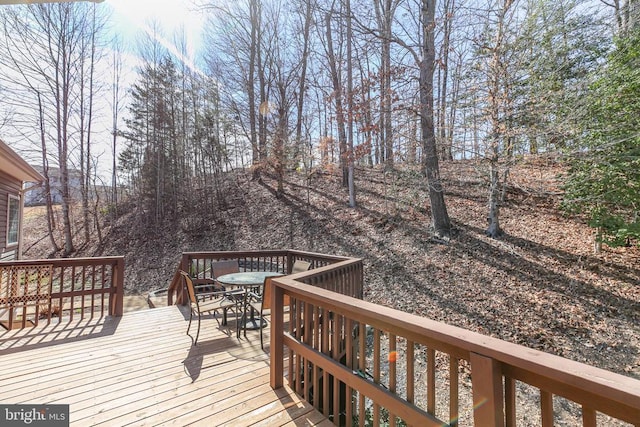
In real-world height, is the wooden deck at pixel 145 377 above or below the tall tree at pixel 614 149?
below

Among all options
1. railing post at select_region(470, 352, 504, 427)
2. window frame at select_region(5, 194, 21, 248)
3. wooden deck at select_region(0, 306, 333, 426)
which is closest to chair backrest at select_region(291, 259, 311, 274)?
wooden deck at select_region(0, 306, 333, 426)

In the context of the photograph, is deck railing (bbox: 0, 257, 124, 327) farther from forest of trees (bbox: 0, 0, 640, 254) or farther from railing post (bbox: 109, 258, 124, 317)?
forest of trees (bbox: 0, 0, 640, 254)

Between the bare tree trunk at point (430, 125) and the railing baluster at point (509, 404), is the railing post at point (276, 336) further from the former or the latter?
the bare tree trunk at point (430, 125)

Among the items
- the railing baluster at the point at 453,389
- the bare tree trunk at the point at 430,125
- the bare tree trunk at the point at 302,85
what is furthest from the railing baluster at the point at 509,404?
the bare tree trunk at the point at 302,85

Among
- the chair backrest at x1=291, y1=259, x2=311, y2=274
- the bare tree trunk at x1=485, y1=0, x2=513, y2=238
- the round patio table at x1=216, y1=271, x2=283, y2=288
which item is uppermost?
the bare tree trunk at x1=485, y1=0, x2=513, y2=238

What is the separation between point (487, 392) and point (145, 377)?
2942 mm

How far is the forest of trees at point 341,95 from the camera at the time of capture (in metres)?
5.87

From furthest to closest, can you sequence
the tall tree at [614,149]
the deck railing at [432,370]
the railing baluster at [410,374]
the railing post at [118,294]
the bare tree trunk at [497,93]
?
the bare tree trunk at [497,93]
the tall tree at [614,149]
the railing post at [118,294]
the railing baluster at [410,374]
the deck railing at [432,370]

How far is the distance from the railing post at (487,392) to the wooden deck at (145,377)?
1.29m

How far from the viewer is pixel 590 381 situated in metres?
0.94

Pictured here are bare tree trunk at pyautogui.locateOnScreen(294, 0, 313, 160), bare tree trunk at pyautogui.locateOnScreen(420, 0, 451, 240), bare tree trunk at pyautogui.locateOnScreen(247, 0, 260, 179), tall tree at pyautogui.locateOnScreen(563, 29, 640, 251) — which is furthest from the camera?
bare tree trunk at pyautogui.locateOnScreen(247, 0, 260, 179)

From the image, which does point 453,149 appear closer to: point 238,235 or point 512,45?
point 512,45

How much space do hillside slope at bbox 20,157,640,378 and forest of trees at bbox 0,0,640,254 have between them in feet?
2.18

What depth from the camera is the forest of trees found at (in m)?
5.87
